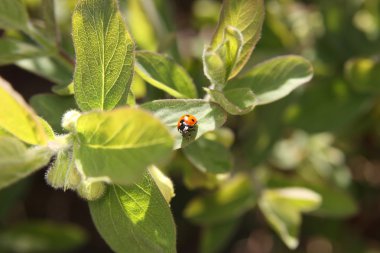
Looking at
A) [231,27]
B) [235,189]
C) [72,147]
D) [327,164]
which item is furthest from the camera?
[327,164]

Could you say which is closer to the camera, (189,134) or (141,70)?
(189,134)

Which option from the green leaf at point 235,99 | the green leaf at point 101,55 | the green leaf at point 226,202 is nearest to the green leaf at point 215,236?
the green leaf at point 226,202

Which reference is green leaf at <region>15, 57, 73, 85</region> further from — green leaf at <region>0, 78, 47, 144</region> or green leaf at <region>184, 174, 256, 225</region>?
green leaf at <region>184, 174, 256, 225</region>

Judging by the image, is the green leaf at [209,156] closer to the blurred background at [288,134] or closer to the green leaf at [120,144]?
the blurred background at [288,134]

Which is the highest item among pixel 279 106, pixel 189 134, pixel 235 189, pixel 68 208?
pixel 189 134

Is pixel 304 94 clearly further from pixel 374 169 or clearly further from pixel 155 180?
pixel 155 180


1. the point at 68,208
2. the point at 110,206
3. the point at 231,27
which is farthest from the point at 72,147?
the point at 68,208

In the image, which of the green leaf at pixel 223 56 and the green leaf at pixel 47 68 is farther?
the green leaf at pixel 47 68
